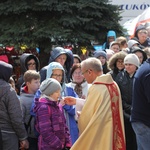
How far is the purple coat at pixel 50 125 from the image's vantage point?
5.01 meters

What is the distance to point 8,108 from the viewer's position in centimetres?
506

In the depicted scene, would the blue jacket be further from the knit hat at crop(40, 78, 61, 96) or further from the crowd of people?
the knit hat at crop(40, 78, 61, 96)

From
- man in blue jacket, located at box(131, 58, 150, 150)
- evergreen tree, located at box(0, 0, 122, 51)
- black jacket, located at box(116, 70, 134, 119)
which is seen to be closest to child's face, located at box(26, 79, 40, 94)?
black jacket, located at box(116, 70, 134, 119)

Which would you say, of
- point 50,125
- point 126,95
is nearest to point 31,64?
point 126,95

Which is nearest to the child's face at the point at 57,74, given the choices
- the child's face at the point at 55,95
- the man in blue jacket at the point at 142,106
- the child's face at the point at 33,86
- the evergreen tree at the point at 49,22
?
the child's face at the point at 33,86

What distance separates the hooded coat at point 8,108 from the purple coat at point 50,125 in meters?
0.25

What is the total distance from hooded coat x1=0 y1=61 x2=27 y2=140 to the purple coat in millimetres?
252

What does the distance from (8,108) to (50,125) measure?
0.58 metres

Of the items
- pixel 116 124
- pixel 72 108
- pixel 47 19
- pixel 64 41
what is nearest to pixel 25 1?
pixel 47 19

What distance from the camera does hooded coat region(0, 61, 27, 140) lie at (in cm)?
502

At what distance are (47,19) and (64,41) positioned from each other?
699 mm

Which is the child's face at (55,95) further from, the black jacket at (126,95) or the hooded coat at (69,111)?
the black jacket at (126,95)

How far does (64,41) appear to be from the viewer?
30.6ft

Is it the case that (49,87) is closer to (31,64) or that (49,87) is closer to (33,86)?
(33,86)
